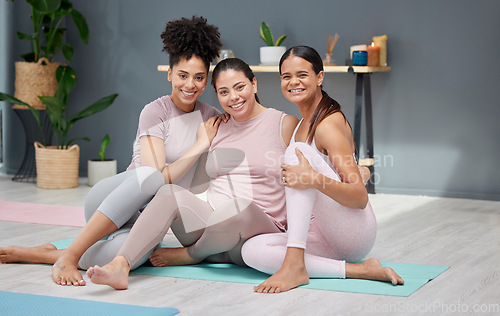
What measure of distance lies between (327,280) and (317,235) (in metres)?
0.15

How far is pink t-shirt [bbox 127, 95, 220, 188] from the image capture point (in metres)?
2.23

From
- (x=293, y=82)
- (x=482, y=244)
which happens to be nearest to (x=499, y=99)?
(x=482, y=244)

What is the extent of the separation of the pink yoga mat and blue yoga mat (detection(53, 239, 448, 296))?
0.98m

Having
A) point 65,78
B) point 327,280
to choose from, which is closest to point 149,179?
point 327,280

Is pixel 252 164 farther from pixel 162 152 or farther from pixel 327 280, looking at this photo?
pixel 327 280

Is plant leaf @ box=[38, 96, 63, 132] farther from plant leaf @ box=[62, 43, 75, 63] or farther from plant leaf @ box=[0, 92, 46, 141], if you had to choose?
plant leaf @ box=[62, 43, 75, 63]

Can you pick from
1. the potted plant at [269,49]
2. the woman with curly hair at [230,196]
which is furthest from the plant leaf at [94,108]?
the woman with curly hair at [230,196]

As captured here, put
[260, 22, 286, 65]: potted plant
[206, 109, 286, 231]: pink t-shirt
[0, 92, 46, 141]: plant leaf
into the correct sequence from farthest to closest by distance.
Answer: [0, 92, 46, 141]: plant leaf < [260, 22, 286, 65]: potted plant < [206, 109, 286, 231]: pink t-shirt

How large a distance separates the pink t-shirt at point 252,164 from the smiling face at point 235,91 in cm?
6

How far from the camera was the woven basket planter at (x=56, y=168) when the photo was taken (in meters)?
4.21

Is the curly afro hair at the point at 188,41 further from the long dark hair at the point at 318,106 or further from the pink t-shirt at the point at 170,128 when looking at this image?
the long dark hair at the point at 318,106

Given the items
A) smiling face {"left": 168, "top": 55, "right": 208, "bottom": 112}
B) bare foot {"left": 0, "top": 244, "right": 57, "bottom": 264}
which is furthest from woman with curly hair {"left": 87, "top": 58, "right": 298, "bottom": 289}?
bare foot {"left": 0, "top": 244, "right": 57, "bottom": 264}

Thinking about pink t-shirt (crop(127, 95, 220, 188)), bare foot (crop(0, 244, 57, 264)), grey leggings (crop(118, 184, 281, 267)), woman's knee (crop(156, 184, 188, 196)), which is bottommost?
bare foot (crop(0, 244, 57, 264))

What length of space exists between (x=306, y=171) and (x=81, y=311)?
0.70m
